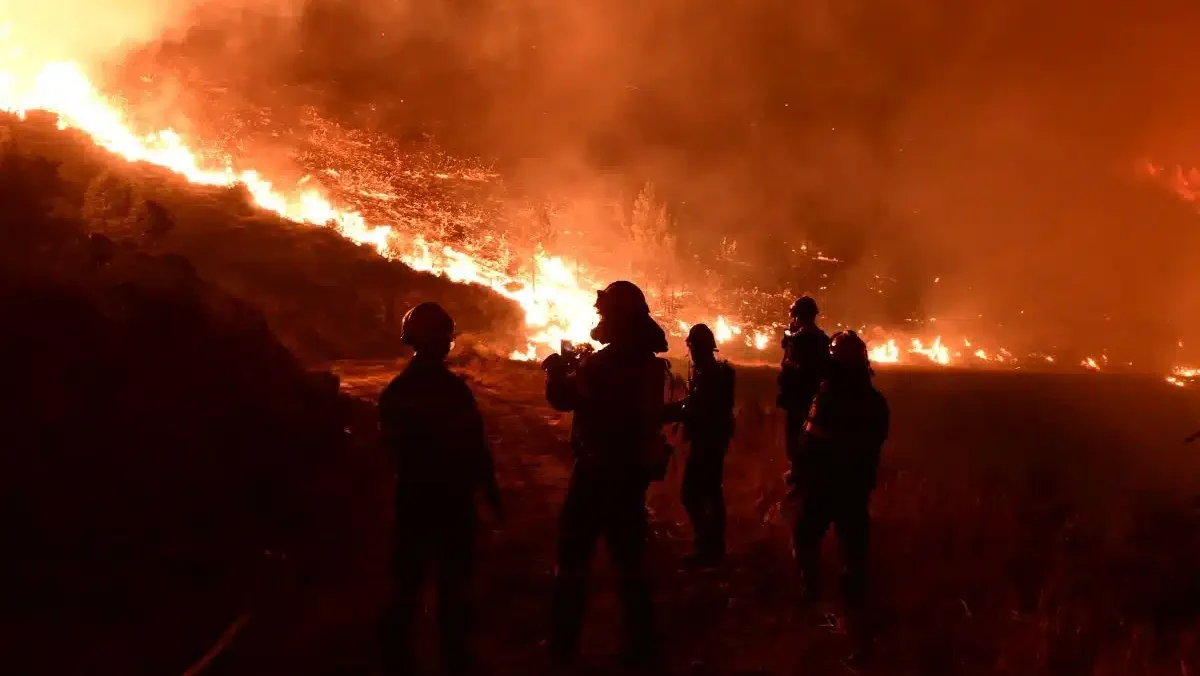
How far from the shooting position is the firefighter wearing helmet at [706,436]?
6.61 meters

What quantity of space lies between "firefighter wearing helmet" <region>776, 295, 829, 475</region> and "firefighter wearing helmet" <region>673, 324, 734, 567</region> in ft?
2.24

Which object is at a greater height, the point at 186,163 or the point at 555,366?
the point at 186,163

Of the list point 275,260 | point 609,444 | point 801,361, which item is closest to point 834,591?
point 801,361

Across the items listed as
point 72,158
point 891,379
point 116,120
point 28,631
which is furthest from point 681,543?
point 891,379

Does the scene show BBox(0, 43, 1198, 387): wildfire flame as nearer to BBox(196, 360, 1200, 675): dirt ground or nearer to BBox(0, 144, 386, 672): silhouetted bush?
BBox(196, 360, 1200, 675): dirt ground

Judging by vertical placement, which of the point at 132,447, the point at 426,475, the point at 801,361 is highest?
the point at 801,361

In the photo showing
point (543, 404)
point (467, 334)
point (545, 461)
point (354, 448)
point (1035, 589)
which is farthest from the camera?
point (467, 334)

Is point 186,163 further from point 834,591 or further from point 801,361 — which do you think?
point 834,591

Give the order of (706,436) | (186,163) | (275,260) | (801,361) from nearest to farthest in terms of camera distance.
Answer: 1. (706,436)
2. (801,361)
3. (275,260)
4. (186,163)

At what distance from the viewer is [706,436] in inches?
265

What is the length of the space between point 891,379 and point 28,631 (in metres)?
130

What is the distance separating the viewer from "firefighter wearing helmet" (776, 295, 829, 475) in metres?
6.85

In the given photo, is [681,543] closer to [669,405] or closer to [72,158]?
[669,405]

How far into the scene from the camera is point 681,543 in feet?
25.6
